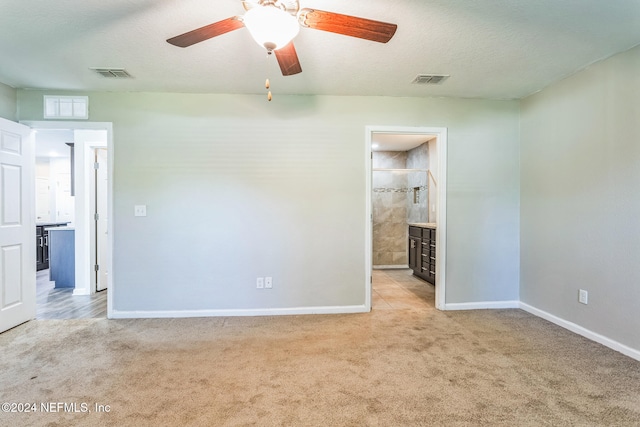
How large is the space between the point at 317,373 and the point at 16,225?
3190 millimetres

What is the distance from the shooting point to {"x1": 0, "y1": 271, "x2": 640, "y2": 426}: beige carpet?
1.65 meters

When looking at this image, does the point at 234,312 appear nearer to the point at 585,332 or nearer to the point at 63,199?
the point at 585,332

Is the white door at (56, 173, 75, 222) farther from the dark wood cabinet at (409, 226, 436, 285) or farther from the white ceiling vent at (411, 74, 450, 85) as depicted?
the white ceiling vent at (411, 74, 450, 85)

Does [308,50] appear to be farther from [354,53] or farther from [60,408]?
[60,408]

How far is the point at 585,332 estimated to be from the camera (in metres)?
2.64

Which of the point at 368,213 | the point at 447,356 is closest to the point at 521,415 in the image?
the point at 447,356

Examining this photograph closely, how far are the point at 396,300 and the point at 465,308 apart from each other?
0.77 meters

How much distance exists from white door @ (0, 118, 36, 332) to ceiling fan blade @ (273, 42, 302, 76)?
9.21 ft

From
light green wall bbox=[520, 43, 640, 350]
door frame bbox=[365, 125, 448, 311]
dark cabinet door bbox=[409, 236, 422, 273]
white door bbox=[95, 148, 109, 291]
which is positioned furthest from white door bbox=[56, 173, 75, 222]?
light green wall bbox=[520, 43, 640, 350]

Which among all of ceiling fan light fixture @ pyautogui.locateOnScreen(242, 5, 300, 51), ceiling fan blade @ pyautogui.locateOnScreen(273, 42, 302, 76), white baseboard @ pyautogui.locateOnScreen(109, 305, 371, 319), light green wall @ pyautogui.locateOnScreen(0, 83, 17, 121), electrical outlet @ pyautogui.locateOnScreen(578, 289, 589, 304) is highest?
light green wall @ pyautogui.locateOnScreen(0, 83, 17, 121)

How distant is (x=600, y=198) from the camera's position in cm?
253

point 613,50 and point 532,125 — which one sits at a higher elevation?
point 613,50

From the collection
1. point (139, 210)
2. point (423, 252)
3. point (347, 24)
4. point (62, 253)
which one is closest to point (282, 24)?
point (347, 24)

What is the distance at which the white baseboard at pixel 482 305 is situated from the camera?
3.38 meters
